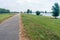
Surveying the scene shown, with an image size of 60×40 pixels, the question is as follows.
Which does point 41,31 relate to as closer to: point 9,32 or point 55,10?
point 9,32

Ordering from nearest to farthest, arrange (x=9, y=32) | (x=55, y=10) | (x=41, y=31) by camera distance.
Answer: (x=9, y=32), (x=41, y=31), (x=55, y=10)

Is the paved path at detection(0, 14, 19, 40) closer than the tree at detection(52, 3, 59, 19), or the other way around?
the paved path at detection(0, 14, 19, 40)

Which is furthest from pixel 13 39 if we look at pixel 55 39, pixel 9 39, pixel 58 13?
pixel 58 13

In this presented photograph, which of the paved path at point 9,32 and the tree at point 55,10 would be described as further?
the tree at point 55,10

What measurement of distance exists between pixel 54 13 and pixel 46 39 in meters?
71.9

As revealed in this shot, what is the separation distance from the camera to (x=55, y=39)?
677 inches

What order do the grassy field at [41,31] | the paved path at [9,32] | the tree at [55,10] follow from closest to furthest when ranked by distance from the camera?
the paved path at [9,32] → the grassy field at [41,31] → the tree at [55,10]

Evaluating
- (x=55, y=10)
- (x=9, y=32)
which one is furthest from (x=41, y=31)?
(x=55, y=10)

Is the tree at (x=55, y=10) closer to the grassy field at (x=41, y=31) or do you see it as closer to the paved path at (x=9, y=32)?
the grassy field at (x=41, y=31)

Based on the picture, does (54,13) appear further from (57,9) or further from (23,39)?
(23,39)

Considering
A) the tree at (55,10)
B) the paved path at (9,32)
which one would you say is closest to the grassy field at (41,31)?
the paved path at (9,32)

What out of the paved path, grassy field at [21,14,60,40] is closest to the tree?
grassy field at [21,14,60,40]

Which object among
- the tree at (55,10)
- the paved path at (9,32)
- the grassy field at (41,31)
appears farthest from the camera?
the tree at (55,10)

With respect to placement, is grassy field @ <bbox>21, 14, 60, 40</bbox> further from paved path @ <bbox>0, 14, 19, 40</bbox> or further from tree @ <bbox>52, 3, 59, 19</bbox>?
tree @ <bbox>52, 3, 59, 19</bbox>
